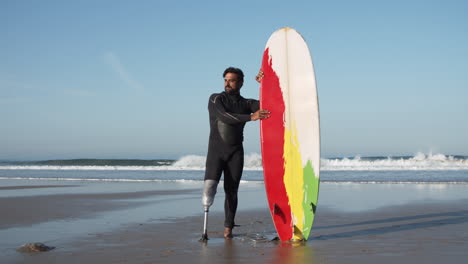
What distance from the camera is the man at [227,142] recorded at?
419 centimetres

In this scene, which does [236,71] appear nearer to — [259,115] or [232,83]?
[232,83]

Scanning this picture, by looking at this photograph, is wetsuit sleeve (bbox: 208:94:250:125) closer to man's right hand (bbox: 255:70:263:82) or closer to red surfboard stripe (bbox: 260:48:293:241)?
red surfboard stripe (bbox: 260:48:293:241)

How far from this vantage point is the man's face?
4.28 m

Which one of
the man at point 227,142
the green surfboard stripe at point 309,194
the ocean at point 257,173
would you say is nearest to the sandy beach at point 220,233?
the green surfboard stripe at point 309,194

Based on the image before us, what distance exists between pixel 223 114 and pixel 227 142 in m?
0.28

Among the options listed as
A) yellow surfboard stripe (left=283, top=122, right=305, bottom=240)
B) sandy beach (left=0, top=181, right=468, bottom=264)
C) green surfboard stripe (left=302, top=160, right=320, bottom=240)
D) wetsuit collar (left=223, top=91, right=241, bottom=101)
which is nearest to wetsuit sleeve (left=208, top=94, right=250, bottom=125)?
wetsuit collar (left=223, top=91, right=241, bottom=101)

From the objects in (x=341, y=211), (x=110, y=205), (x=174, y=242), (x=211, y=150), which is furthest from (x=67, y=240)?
(x=341, y=211)

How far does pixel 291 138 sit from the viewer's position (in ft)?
14.0

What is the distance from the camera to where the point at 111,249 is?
12.2 ft

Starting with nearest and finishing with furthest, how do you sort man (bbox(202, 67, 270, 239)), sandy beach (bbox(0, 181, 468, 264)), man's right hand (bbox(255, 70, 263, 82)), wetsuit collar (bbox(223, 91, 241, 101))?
sandy beach (bbox(0, 181, 468, 264)), man (bbox(202, 67, 270, 239)), wetsuit collar (bbox(223, 91, 241, 101)), man's right hand (bbox(255, 70, 263, 82))

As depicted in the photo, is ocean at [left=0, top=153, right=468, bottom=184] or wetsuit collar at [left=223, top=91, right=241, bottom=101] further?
ocean at [left=0, top=153, right=468, bottom=184]

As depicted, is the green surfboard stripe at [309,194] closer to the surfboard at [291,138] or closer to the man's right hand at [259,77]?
the surfboard at [291,138]

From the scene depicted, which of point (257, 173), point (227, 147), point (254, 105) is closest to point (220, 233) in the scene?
point (227, 147)

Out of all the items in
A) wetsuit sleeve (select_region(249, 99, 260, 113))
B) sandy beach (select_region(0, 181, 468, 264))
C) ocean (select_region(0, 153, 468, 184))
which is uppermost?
wetsuit sleeve (select_region(249, 99, 260, 113))
